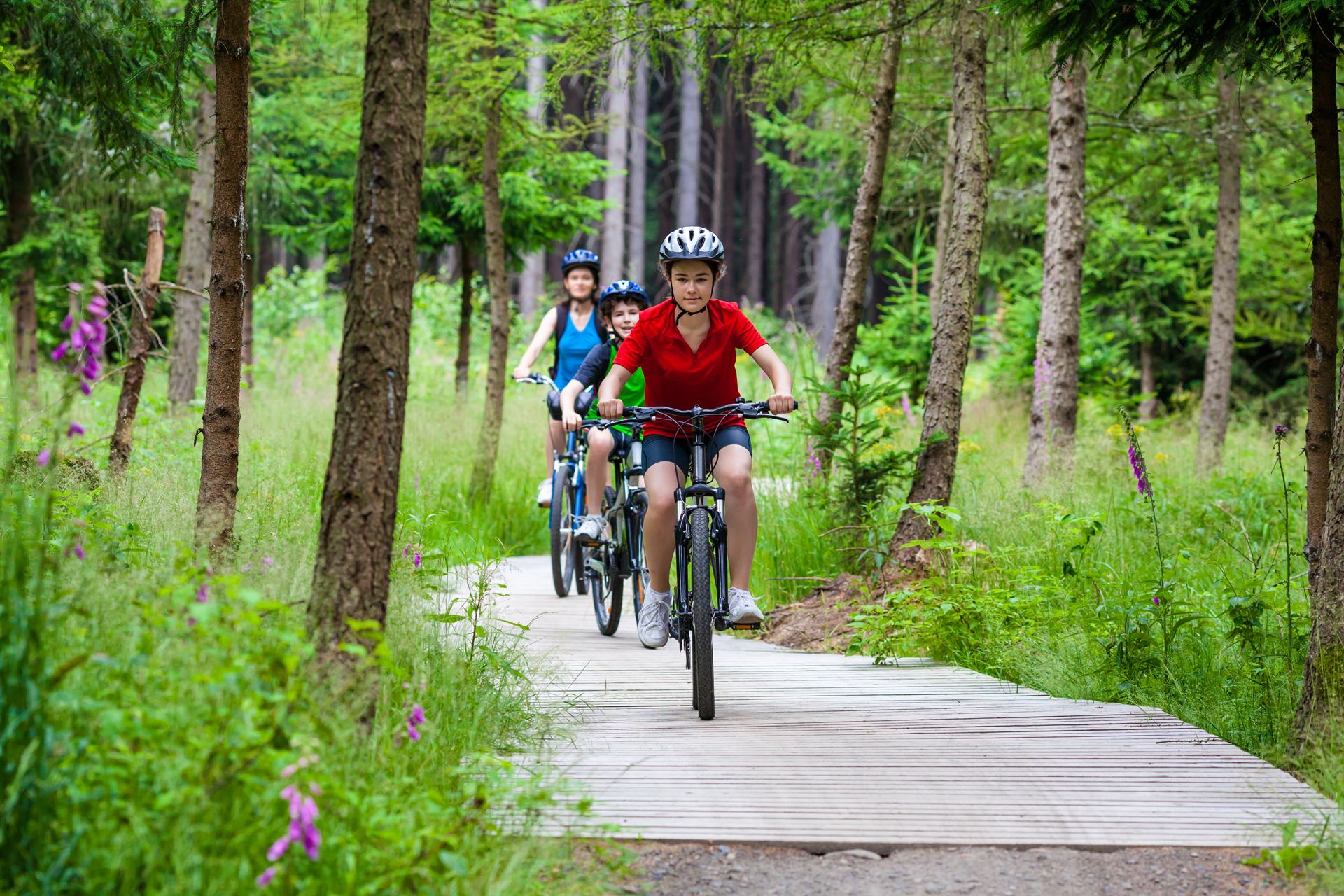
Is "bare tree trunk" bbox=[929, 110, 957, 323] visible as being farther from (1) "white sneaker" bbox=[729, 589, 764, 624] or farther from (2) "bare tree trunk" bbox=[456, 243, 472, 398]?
(1) "white sneaker" bbox=[729, 589, 764, 624]

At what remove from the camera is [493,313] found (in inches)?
508

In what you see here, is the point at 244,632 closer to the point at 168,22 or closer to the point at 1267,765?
the point at 1267,765

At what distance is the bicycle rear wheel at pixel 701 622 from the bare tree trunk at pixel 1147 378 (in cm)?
1604

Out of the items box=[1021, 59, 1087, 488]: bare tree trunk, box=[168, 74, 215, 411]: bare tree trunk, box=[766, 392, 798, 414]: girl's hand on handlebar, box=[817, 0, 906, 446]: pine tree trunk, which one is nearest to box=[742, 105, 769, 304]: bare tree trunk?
box=[168, 74, 215, 411]: bare tree trunk

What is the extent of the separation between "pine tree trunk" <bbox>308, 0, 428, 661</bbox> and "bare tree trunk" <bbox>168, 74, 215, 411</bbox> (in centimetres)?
986

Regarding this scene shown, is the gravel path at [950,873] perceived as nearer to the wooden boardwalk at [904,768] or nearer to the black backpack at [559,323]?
the wooden boardwalk at [904,768]

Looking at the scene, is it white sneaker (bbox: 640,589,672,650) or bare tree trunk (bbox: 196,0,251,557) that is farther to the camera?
white sneaker (bbox: 640,589,672,650)

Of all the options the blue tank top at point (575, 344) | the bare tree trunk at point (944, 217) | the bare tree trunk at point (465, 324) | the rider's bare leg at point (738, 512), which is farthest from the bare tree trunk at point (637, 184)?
the rider's bare leg at point (738, 512)

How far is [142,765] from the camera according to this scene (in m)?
2.65

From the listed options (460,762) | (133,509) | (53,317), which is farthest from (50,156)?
(460,762)

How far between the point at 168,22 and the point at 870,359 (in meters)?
14.5

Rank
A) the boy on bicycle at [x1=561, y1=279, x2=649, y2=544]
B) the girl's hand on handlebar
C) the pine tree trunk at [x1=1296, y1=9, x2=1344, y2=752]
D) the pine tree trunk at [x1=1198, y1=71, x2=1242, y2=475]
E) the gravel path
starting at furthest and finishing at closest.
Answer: the pine tree trunk at [x1=1198, y1=71, x2=1242, y2=475] → the boy on bicycle at [x1=561, y1=279, x2=649, y2=544] → the girl's hand on handlebar → the pine tree trunk at [x1=1296, y1=9, x2=1344, y2=752] → the gravel path

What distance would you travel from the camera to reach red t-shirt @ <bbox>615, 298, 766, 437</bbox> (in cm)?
595

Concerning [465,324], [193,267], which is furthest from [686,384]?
→ [465,324]
